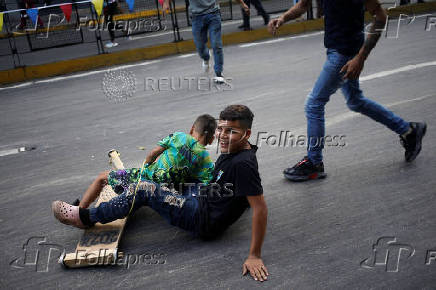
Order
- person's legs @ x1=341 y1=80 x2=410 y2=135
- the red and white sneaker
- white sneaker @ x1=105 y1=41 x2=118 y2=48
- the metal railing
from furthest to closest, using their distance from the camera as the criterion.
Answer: white sneaker @ x1=105 y1=41 x2=118 y2=48
the metal railing
person's legs @ x1=341 y1=80 x2=410 y2=135
the red and white sneaker

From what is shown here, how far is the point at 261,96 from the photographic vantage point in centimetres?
691

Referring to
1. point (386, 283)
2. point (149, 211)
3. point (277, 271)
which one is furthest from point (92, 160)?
point (386, 283)

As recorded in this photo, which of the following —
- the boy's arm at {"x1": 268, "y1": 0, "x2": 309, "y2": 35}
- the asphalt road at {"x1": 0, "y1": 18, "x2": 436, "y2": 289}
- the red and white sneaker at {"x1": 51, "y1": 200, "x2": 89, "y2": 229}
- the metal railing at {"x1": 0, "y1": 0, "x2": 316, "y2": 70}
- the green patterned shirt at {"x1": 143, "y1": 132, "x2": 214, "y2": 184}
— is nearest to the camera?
the asphalt road at {"x1": 0, "y1": 18, "x2": 436, "y2": 289}

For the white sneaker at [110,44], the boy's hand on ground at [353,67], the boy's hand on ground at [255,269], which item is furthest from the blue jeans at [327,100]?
the white sneaker at [110,44]

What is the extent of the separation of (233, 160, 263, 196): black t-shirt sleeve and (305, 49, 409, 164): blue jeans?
116 cm

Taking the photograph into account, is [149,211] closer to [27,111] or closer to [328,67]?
[328,67]

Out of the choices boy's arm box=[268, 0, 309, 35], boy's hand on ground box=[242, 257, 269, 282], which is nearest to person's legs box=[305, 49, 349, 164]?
boy's arm box=[268, 0, 309, 35]

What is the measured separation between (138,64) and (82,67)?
1.21 metres

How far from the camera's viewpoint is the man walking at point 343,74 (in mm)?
3752

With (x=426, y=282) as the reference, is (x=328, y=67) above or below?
above

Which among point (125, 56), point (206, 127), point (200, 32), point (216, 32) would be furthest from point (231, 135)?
point (125, 56)

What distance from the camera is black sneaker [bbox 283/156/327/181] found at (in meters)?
4.32

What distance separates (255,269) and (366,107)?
1.97m

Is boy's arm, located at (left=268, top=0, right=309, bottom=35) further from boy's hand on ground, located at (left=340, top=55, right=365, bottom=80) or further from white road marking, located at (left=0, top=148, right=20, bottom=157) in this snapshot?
white road marking, located at (left=0, top=148, right=20, bottom=157)
